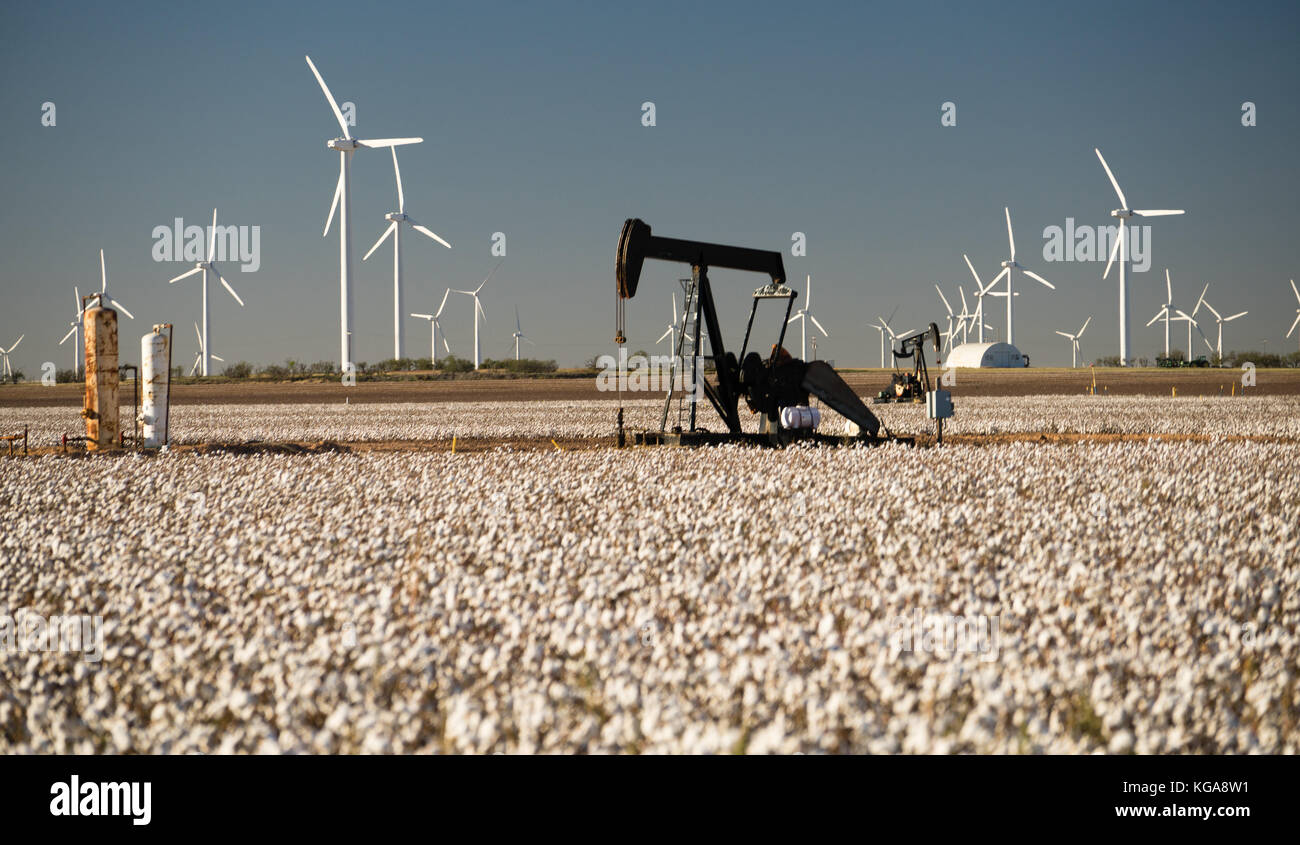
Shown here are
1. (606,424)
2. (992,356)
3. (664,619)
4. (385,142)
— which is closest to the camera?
(664,619)

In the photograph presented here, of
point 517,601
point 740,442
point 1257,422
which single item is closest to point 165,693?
point 517,601

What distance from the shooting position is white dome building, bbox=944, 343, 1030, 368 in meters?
134

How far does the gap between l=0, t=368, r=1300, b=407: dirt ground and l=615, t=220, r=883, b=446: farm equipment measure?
38864mm

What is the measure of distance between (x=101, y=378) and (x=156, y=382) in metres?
1.11

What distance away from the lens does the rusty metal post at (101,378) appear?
20.4 meters

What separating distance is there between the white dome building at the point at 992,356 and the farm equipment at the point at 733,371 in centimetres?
12165

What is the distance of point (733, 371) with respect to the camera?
1986cm

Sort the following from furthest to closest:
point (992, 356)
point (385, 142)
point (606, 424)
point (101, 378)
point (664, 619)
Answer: point (992, 356)
point (385, 142)
point (606, 424)
point (101, 378)
point (664, 619)

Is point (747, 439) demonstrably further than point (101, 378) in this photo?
No

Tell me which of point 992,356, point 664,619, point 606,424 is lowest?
point 664,619

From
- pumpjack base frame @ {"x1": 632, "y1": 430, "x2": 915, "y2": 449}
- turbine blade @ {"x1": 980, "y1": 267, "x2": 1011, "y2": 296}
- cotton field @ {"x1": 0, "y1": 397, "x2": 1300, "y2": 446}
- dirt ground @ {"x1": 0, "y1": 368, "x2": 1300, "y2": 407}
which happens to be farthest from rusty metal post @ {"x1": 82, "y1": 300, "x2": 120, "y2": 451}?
turbine blade @ {"x1": 980, "y1": 267, "x2": 1011, "y2": 296}

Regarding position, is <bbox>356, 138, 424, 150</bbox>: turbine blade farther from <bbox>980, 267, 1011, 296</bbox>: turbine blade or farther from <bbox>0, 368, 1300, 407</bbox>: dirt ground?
<bbox>980, 267, 1011, 296</bbox>: turbine blade

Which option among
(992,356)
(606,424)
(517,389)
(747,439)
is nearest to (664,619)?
(747,439)

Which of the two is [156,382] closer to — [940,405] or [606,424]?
[606,424]
